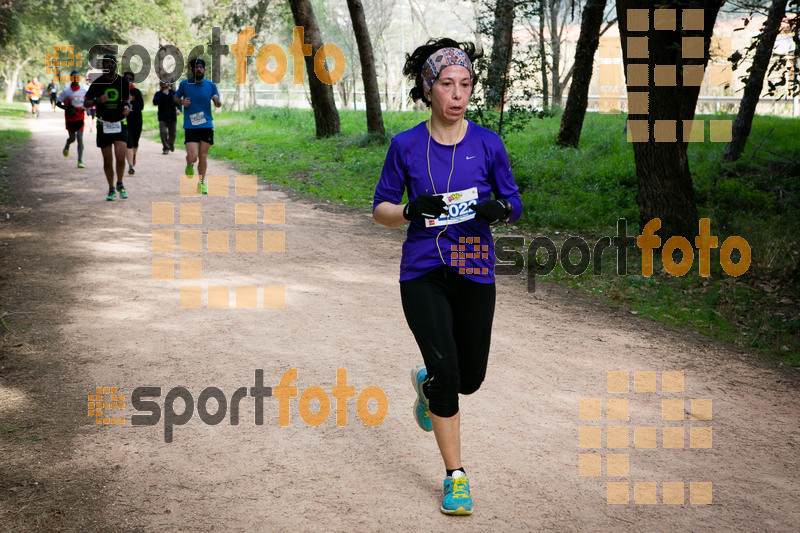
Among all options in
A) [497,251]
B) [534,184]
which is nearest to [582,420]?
Answer: [497,251]

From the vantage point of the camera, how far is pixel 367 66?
20.7 metres

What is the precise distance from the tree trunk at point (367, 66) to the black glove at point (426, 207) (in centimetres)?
1722

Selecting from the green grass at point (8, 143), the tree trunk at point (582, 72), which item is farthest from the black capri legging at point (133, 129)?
the tree trunk at point (582, 72)

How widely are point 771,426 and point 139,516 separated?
417 centimetres

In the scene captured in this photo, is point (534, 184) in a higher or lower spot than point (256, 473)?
higher

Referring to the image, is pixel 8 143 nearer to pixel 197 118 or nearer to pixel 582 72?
pixel 197 118

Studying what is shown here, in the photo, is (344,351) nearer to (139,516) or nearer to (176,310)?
(176,310)

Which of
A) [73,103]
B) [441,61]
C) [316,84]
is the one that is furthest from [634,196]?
[316,84]

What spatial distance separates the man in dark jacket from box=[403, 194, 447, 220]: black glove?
51.5 feet

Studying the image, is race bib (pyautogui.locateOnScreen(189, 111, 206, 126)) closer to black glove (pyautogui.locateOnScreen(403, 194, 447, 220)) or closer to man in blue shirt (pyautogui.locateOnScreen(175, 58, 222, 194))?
man in blue shirt (pyautogui.locateOnScreen(175, 58, 222, 194))

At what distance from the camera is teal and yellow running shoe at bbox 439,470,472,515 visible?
12.1 feet

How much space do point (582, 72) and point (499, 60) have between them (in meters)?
3.44

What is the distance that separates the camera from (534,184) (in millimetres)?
13703
